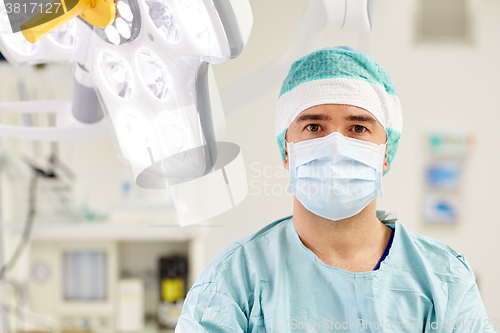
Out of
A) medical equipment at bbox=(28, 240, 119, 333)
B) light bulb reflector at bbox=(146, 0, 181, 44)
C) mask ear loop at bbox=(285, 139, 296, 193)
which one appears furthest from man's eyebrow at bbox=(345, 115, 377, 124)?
medical equipment at bbox=(28, 240, 119, 333)

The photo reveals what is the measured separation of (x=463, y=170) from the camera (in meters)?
1.49

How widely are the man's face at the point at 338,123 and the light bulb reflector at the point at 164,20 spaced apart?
0.31 m

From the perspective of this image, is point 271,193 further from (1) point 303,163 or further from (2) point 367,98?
(2) point 367,98

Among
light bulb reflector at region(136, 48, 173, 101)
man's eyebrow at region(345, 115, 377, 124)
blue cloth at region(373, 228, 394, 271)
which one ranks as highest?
light bulb reflector at region(136, 48, 173, 101)

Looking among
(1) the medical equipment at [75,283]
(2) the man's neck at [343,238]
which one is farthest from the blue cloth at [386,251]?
(1) the medical equipment at [75,283]

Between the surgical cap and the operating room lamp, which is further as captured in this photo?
the surgical cap

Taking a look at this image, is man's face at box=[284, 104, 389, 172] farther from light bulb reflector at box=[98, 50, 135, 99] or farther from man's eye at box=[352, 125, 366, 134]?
light bulb reflector at box=[98, 50, 135, 99]

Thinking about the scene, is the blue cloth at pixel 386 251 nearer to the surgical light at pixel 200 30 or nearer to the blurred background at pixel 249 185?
the blurred background at pixel 249 185

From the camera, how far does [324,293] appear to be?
0.76 meters

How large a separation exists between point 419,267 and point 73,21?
692 millimetres

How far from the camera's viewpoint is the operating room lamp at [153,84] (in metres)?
0.48

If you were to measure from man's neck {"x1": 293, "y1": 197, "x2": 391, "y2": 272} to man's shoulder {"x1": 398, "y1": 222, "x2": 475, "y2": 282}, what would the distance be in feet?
0.25

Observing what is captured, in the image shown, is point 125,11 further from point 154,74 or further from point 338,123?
point 338,123

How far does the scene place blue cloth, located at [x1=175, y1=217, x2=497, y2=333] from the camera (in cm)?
71
